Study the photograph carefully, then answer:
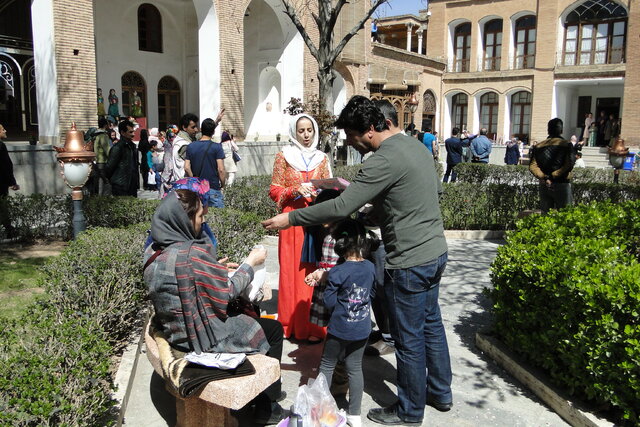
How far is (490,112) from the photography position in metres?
35.3

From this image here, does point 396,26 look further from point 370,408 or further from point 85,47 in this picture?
point 370,408

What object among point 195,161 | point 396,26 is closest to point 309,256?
point 195,161

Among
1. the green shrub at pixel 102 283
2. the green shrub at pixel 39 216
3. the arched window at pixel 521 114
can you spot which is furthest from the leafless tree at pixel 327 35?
the arched window at pixel 521 114

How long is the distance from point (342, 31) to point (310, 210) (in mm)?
22769

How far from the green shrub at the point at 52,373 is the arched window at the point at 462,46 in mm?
35514

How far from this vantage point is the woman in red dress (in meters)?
4.84

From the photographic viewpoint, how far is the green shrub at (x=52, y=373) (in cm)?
234

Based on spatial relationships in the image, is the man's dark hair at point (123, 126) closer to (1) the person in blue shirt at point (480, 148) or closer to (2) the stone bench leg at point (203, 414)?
(2) the stone bench leg at point (203, 414)

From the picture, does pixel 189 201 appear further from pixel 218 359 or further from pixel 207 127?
pixel 207 127

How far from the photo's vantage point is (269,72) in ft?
72.8

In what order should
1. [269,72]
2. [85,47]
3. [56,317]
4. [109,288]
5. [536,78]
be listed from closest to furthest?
1. [56,317]
2. [109,288]
3. [85,47]
4. [269,72]
5. [536,78]

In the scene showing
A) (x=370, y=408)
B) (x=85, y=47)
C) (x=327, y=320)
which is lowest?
(x=370, y=408)

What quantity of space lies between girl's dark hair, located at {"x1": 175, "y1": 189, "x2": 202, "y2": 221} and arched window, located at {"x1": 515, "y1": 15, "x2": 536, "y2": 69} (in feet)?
111

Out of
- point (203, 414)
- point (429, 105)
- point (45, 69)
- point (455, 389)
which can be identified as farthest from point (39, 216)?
point (429, 105)
